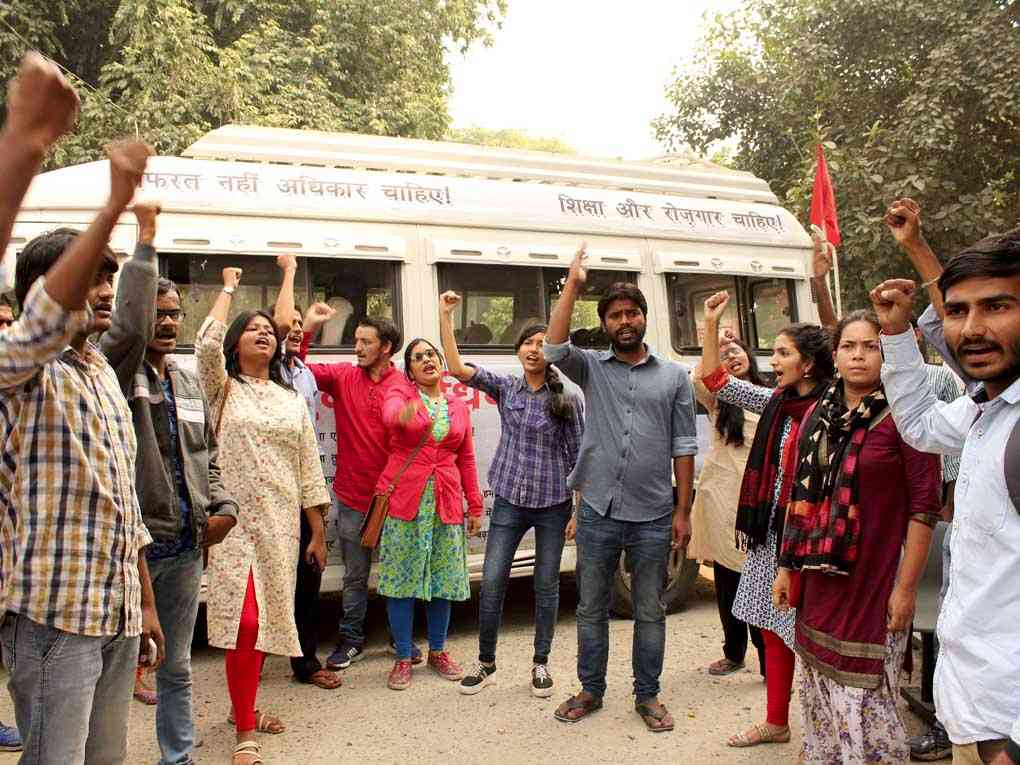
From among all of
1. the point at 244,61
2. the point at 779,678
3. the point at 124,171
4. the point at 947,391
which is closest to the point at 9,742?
the point at 124,171

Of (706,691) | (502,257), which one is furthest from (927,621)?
(502,257)

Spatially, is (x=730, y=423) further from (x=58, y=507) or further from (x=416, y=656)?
(x=58, y=507)

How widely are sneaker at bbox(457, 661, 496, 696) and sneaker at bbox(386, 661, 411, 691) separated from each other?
0.91ft

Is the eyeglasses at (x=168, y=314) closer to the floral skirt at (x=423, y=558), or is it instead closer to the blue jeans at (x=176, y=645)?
the blue jeans at (x=176, y=645)

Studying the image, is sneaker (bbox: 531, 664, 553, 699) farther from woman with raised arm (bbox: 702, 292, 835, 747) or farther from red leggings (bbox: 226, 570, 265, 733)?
red leggings (bbox: 226, 570, 265, 733)

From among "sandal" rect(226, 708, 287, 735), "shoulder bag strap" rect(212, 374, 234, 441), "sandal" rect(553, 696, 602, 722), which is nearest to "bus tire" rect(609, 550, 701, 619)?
"sandal" rect(553, 696, 602, 722)

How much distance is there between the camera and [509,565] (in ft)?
15.3

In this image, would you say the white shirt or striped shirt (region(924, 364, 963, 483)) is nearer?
the white shirt

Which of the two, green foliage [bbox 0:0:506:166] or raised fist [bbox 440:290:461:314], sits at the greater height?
green foliage [bbox 0:0:506:166]

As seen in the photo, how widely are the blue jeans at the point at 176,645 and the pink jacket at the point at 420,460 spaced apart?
1.51 meters

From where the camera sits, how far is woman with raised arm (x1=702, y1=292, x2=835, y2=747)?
3.79m

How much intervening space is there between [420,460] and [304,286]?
1.31 metres

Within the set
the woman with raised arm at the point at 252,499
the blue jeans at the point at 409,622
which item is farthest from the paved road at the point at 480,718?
the woman with raised arm at the point at 252,499

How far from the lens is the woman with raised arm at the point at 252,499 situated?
12.0 feet
